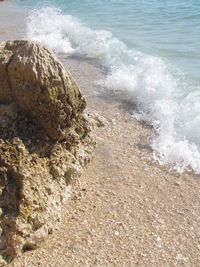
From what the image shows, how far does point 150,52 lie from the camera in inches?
397

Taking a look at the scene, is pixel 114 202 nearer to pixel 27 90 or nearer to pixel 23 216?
pixel 23 216

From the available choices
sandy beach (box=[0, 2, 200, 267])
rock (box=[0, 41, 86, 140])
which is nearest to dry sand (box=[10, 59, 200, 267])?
sandy beach (box=[0, 2, 200, 267])

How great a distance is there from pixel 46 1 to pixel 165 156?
2029 centimetres

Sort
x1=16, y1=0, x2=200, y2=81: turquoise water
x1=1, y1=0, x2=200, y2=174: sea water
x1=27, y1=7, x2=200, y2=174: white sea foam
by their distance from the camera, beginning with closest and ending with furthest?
1. x1=27, y1=7, x2=200, y2=174: white sea foam
2. x1=1, y1=0, x2=200, y2=174: sea water
3. x1=16, y1=0, x2=200, y2=81: turquoise water

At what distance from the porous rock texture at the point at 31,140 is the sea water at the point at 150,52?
2.02 m

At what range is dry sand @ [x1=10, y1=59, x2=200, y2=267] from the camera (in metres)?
3.46

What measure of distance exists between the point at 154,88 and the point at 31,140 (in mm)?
4199

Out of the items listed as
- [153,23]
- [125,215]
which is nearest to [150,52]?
[153,23]

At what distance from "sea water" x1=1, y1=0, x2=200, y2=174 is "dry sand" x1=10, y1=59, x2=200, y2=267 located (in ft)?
1.48

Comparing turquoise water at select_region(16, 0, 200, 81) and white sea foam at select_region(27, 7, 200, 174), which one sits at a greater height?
turquoise water at select_region(16, 0, 200, 81)

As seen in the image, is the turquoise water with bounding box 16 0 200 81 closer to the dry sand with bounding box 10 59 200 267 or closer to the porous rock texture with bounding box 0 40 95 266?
the dry sand with bounding box 10 59 200 267

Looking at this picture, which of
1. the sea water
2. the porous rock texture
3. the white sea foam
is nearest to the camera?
the porous rock texture

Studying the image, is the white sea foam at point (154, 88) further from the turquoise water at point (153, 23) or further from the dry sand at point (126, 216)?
the turquoise water at point (153, 23)

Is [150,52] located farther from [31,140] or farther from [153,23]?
[31,140]
